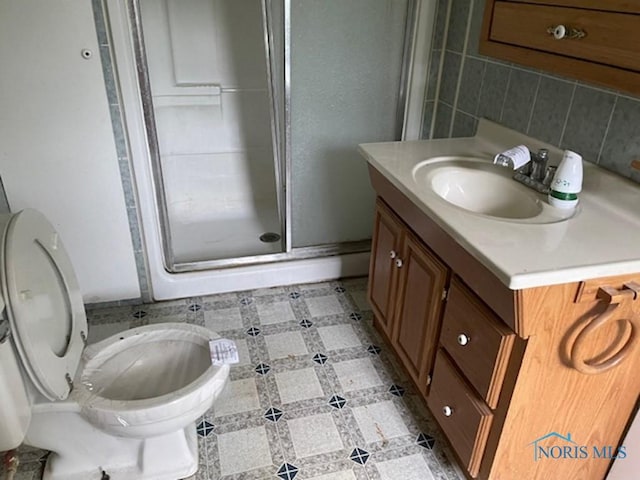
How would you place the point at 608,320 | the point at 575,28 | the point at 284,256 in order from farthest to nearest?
the point at 284,256, the point at 575,28, the point at 608,320

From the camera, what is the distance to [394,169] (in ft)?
4.94

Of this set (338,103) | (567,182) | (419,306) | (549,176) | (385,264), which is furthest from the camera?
(338,103)

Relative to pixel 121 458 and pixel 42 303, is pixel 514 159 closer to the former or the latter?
pixel 42 303

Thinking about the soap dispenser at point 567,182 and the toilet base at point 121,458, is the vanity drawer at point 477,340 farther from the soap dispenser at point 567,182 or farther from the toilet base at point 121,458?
the toilet base at point 121,458

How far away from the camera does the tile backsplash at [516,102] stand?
1.28 metres

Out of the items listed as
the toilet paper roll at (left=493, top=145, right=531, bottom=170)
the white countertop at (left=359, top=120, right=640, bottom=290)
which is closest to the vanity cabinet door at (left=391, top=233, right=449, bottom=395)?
Result: the white countertop at (left=359, top=120, right=640, bottom=290)

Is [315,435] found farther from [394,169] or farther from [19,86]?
[19,86]

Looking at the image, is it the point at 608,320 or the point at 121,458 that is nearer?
the point at 608,320

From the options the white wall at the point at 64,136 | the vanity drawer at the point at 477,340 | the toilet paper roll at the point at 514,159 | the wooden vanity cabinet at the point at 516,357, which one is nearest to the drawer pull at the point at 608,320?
the wooden vanity cabinet at the point at 516,357

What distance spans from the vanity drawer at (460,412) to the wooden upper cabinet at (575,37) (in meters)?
0.81

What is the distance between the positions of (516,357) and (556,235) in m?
0.30

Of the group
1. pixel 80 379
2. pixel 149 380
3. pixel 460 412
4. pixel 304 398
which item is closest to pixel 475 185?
pixel 460 412

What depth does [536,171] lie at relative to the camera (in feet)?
4.66

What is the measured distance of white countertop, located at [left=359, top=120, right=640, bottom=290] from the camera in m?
0.98
